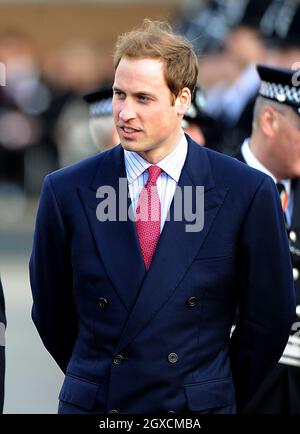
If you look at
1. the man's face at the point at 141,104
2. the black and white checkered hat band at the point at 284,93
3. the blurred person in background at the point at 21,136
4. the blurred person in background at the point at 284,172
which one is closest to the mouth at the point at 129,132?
the man's face at the point at 141,104

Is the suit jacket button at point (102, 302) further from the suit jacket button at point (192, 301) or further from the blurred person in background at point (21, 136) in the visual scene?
the blurred person in background at point (21, 136)

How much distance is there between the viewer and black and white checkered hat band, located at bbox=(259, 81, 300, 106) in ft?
21.0

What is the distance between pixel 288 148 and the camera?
248 inches

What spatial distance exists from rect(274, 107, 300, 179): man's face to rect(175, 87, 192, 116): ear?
125 cm

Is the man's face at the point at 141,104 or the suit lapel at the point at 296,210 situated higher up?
the man's face at the point at 141,104

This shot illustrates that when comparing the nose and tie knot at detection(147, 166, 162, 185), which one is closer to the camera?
the nose

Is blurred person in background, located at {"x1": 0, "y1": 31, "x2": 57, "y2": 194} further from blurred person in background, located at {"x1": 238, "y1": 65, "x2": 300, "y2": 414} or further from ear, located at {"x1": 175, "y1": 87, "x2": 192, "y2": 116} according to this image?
ear, located at {"x1": 175, "y1": 87, "x2": 192, "y2": 116}

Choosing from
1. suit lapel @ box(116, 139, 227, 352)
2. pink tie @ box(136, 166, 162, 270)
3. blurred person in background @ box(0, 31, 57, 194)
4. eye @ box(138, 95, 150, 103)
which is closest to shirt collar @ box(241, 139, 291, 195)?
suit lapel @ box(116, 139, 227, 352)

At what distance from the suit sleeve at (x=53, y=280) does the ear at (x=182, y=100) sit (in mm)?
514

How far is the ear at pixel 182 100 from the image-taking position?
5066mm

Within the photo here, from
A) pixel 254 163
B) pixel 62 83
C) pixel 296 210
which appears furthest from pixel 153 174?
pixel 62 83

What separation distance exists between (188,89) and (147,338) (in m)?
0.84

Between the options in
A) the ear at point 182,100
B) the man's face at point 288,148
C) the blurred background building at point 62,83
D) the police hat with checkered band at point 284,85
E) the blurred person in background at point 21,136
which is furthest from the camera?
the blurred person in background at point 21,136

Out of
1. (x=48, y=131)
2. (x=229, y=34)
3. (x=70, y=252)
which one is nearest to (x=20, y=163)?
(x=48, y=131)
